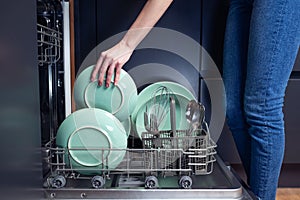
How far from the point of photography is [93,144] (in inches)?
27.4

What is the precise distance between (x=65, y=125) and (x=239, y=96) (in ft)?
1.67

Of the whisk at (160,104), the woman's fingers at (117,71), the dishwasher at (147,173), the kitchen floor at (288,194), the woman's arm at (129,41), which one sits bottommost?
the kitchen floor at (288,194)

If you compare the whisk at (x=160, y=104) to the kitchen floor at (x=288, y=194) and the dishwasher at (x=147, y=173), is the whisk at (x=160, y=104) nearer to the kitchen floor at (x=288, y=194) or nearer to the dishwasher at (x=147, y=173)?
the dishwasher at (x=147, y=173)

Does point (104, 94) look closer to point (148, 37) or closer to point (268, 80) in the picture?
point (268, 80)

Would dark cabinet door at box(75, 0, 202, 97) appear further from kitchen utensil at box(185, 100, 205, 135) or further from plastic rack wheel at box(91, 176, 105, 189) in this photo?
plastic rack wheel at box(91, 176, 105, 189)

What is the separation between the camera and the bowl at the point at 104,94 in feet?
2.68

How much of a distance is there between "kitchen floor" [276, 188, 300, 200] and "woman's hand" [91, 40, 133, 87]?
2.59 ft

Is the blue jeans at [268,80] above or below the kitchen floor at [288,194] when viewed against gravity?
above

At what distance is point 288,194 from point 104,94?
33.0 inches

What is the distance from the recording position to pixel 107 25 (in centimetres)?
123

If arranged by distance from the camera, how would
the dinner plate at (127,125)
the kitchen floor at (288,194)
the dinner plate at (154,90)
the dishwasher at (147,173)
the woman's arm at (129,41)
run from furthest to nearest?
the kitchen floor at (288,194) < the dinner plate at (154,90) < the dinner plate at (127,125) < the woman's arm at (129,41) < the dishwasher at (147,173)

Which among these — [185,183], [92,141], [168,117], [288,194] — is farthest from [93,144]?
[288,194]

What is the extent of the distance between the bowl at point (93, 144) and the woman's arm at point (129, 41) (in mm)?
122

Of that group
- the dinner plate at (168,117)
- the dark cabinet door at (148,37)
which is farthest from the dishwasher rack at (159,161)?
the dark cabinet door at (148,37)
